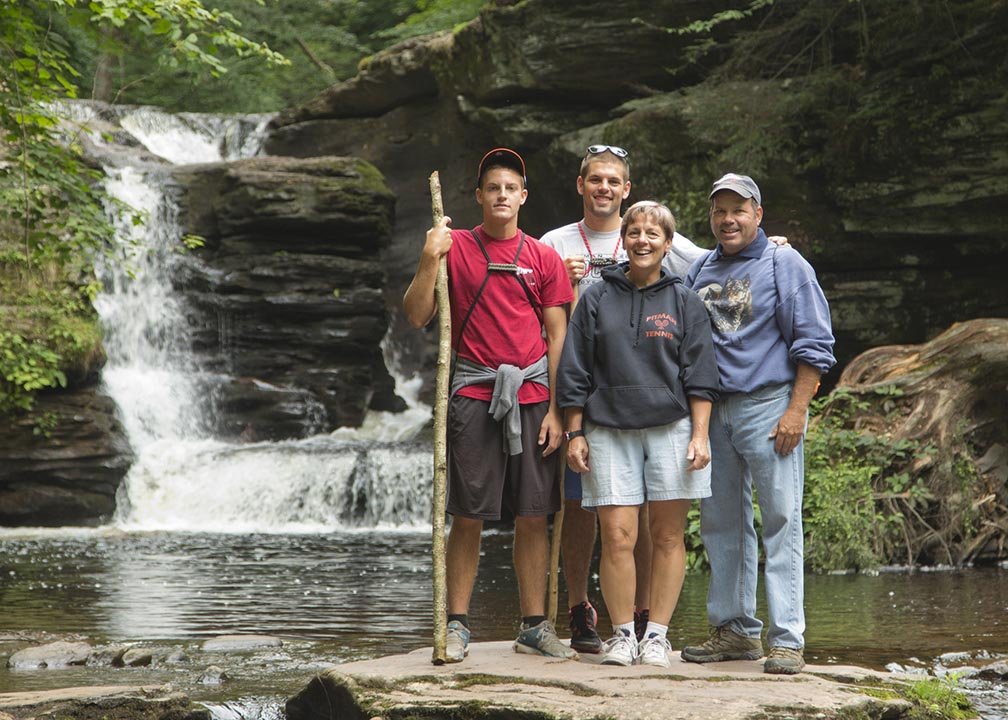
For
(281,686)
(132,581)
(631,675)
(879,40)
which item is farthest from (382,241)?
(631,675)

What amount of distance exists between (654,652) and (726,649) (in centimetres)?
42

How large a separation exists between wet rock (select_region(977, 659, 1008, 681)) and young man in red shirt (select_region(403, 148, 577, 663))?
2340mm

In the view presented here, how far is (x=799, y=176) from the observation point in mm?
15234

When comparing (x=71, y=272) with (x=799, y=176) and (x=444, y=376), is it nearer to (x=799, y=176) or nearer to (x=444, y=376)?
(x=799, y=176)

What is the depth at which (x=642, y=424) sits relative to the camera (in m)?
4.65

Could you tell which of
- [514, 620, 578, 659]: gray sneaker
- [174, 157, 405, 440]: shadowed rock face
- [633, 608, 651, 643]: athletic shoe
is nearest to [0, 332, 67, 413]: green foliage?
[174, 157, 405, 440]: shadowed rock face

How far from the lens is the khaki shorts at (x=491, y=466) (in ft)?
15.9

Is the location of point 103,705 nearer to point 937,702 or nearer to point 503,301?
point 503,301

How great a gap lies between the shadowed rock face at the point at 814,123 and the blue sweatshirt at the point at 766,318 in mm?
9762

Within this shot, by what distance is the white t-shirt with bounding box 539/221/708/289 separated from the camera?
5.24 meters

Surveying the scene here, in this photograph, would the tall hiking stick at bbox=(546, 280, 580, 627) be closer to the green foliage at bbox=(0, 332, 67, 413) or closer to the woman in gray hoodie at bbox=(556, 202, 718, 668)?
the woman in gray hoodie at bbox=(556, 202, 718, 668)

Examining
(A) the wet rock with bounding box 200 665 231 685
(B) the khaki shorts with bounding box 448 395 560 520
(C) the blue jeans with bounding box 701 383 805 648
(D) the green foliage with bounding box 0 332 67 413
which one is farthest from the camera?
(D) the green foliage with bounding box 0 332 67 413

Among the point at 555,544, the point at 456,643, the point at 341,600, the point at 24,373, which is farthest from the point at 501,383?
the point at 24,373

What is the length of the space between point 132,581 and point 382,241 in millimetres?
11521
